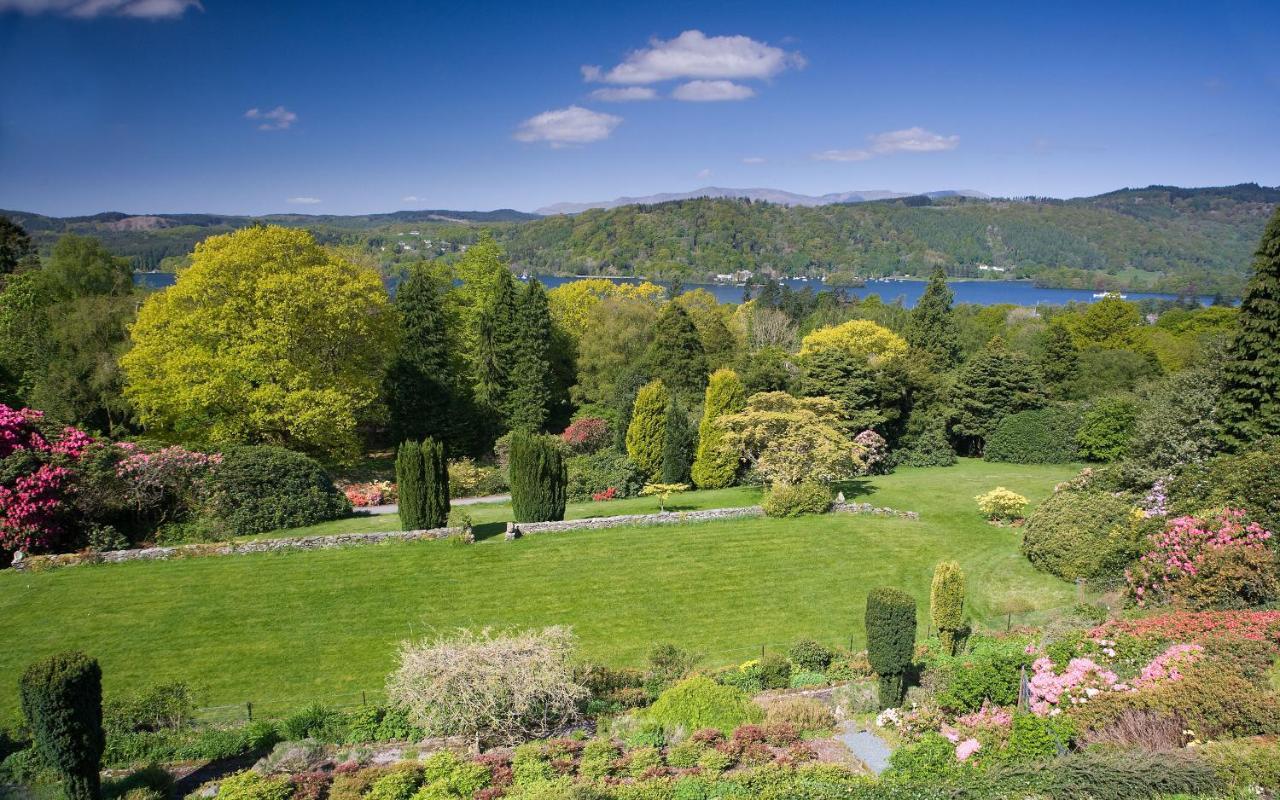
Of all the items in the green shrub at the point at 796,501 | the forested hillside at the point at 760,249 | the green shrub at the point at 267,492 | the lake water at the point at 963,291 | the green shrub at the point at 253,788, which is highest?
the forested hillside at the point at 760,249

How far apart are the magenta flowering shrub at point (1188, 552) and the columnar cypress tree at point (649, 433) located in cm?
1660

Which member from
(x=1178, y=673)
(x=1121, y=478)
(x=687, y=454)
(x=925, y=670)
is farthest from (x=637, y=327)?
(x=1178, y=673)

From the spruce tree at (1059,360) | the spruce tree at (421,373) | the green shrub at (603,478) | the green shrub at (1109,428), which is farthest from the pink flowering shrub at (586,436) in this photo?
the spruce tree at (1059,360)

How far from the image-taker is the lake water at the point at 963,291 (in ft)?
488

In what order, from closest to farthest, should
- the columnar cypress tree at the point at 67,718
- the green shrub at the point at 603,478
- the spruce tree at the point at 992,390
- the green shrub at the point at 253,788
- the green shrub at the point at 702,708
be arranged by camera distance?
the columnar cypress tree at the point at 67,718
the green shrub at the point at 253,788
the green shrub at the point at 702,708
the green shrub at the point at 603,478
the spruce tree at the point at 992,390

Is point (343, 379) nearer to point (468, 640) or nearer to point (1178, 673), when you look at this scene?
point (468, 640)

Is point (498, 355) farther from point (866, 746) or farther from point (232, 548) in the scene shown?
point (866, 746)

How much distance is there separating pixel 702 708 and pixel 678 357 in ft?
86.1

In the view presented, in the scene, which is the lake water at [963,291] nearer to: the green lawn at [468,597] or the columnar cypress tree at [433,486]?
the green lawn at [468,597]

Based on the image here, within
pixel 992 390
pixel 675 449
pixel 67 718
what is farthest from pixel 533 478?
pixel 992 390

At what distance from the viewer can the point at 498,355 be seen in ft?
124

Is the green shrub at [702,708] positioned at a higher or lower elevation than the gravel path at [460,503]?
higher

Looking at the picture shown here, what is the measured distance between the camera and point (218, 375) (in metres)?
24.4

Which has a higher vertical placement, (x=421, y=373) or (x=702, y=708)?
(x=421, y=373)
